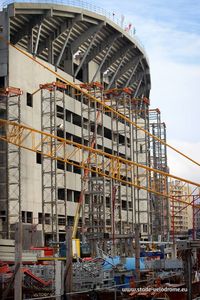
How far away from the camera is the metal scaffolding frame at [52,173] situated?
74.9 metres

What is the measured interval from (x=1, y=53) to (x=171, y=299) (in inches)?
1814

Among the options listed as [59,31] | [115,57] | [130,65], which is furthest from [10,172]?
[130,65]

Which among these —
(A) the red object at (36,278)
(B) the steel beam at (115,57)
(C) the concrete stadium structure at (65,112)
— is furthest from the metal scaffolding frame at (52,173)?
(A) the red object at (36,278)

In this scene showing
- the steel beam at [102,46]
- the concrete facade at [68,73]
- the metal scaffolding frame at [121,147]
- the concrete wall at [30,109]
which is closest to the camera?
the concrete wall at [30,109]

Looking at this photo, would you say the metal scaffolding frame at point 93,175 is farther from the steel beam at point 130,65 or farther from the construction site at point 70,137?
the steel beam at point 130,65

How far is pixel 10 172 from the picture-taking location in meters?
71.4

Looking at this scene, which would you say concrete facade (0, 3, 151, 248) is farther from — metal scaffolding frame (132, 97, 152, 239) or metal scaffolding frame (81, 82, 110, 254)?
metal scaffolding frame (81, 82, 110, 254)

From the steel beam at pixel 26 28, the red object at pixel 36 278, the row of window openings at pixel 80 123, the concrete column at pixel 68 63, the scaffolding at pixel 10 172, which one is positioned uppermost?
the steel beam at pixel 26 28

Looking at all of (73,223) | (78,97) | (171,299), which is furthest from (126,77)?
(171,299)

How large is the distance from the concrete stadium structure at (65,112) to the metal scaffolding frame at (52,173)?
137 millimetres

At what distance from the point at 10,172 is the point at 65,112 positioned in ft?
51.5

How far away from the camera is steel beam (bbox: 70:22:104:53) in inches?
3391

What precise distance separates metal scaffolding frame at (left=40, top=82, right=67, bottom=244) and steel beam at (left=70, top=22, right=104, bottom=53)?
8.68 m

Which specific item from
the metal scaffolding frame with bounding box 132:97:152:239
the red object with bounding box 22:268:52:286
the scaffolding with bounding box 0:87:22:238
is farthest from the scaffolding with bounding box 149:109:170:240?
the red object with bounding box 22:268:52:286
